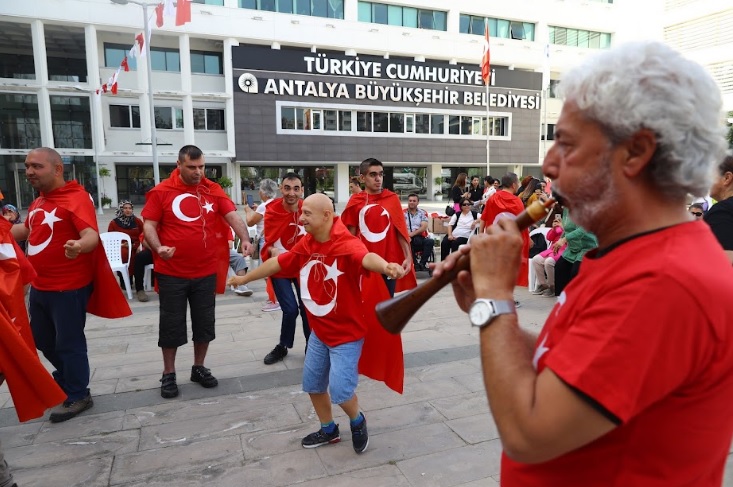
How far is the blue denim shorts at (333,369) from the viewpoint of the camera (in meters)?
3.09

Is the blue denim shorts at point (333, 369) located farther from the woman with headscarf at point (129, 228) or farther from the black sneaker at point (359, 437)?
the woman with headscarf at point (129, 228)

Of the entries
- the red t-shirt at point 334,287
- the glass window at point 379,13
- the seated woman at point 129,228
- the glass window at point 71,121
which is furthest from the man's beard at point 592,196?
the glass window at point 379,13

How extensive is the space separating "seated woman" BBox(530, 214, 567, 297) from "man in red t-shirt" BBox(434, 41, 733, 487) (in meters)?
7.01

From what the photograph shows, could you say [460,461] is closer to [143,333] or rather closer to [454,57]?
[143,333]

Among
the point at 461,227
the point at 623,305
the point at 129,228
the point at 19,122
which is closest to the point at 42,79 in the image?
the point at 19,122

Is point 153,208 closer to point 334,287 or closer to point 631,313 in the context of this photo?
point 334,287

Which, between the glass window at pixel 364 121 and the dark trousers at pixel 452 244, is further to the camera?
the glass window at pixel 364 121

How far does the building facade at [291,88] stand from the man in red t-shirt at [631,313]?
98.7ft

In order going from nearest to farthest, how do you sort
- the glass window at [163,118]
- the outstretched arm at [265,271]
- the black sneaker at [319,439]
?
the black sneaker at [319,439] < the outstretched arm at [265,271] < the glass window at [163,118]

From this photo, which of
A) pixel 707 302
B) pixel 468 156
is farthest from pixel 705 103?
pixel 468 156

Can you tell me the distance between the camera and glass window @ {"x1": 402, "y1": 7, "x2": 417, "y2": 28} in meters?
36.2

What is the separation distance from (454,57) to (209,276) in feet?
121

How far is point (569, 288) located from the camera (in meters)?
1.16

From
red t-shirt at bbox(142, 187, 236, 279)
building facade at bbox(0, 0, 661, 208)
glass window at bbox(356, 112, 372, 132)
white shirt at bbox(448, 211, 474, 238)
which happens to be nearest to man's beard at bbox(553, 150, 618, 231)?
red t-shirt at bbox(142, 187, 236, 279)
